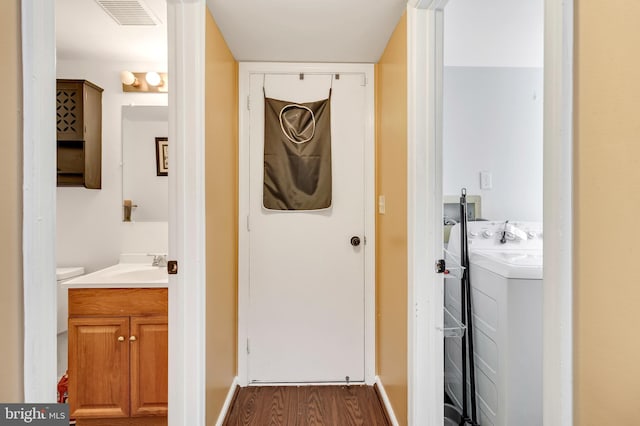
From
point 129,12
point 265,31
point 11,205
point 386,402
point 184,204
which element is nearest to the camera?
point 11,205

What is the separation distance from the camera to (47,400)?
2.24ft

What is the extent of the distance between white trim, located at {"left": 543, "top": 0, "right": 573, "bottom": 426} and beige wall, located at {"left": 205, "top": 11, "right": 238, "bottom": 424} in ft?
4.48

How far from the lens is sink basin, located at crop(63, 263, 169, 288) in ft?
5.85

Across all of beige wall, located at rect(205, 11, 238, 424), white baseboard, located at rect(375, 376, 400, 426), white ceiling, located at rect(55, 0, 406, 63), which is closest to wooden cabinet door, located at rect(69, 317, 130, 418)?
beige wall, located at rect(205, 11, 238, 424)

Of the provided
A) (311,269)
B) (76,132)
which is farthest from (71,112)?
(311,269)

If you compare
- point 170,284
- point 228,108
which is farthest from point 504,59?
point 170,284

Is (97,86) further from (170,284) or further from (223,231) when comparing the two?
(170,284)

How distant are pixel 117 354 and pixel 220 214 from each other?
3.02 ft

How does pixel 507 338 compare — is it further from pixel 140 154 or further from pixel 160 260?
pixel 140 154

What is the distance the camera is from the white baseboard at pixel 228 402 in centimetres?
184

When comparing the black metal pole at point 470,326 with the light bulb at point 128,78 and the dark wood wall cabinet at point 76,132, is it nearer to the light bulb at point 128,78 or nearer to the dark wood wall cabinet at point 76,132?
A: the light bulb at point 128,78

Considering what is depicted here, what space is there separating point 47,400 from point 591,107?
1.15 meters

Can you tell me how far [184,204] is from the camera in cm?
142

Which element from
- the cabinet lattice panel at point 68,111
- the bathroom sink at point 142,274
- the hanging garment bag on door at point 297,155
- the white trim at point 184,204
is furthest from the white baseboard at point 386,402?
the cabinet lattice panel at point 68,111
